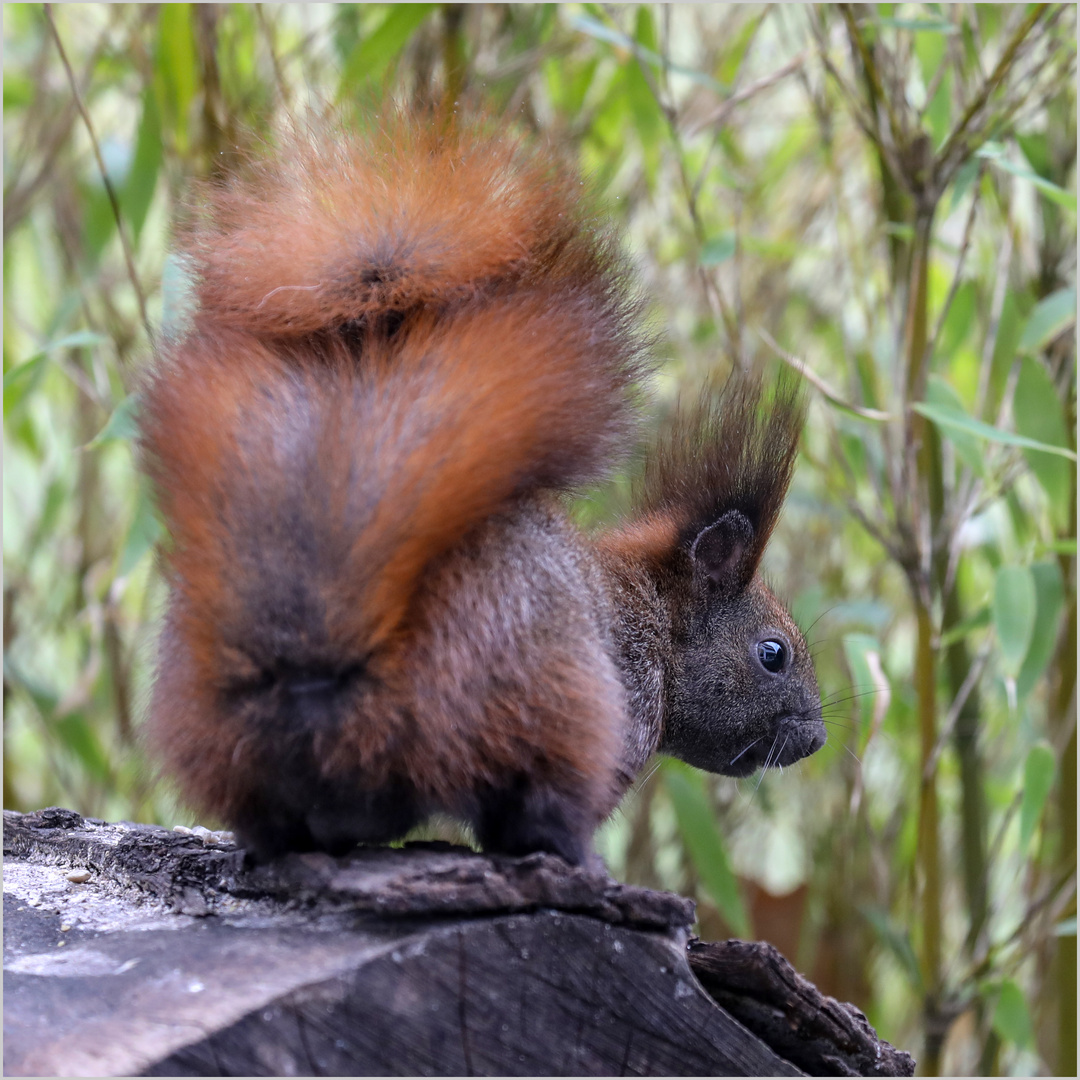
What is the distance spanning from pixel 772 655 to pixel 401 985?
814 millimetres

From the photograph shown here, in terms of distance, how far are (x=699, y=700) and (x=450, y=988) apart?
68cm

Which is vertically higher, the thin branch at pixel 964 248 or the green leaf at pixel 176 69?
the green leaf at pixel 176 69

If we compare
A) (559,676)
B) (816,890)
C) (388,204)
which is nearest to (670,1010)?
(559,676)

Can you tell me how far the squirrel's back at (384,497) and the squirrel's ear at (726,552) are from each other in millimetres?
258

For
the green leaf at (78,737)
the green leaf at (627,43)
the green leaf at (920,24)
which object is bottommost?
the green leaf at (78,737)

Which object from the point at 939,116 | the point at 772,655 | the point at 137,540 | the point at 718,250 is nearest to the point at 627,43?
the point at 718,250

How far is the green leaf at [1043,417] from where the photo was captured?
6.40ft

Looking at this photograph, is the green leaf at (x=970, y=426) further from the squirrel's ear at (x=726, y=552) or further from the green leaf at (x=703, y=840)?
the green leaf at (x=703, y=840)

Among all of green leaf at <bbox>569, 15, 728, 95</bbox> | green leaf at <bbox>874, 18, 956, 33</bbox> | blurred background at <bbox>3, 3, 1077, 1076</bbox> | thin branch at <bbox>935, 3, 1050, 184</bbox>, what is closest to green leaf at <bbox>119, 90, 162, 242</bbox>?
blurred background at <bbox>3, 3, 1077, 1076</bbox>

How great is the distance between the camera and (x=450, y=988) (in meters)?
1.03

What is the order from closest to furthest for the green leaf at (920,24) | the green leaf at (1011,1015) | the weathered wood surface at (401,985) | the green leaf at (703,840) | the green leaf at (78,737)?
the weathered wood surface at (401,985) < the green leaf at (920,24) < the green leaf at (1011,1015) < the green leaf at (703,840) < the green leaf at (78,737)

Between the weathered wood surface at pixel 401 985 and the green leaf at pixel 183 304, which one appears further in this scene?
the green leaf at pixel 183 304

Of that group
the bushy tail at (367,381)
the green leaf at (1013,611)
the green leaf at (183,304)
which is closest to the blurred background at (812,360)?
the green leaf at (1013,611)

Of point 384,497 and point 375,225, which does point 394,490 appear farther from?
point 375,225
